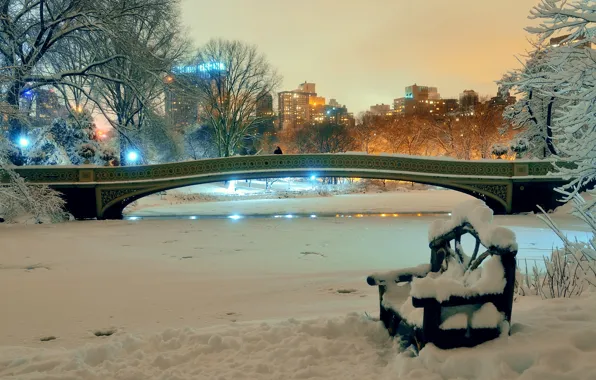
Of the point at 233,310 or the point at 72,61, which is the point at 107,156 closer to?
the point at 72,61

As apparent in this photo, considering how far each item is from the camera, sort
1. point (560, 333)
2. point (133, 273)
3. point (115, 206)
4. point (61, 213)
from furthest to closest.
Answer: point (115, 206)
point (61, 213)
point (133, 273)
point (560, 333)

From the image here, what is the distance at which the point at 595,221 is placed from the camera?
473 centimetres

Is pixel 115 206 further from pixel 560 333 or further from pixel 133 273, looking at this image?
pixel 560 333

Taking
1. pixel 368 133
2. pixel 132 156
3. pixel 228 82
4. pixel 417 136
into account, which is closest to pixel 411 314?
pixel 132 156

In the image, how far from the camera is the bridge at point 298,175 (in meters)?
17.6

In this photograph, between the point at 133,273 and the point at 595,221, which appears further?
the point at 133,273

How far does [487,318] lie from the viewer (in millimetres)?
3021

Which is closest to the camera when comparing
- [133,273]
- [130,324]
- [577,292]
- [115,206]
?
[577,292]

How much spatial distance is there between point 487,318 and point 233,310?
3.89 metres

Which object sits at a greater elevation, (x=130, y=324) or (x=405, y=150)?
(x=405, y=150)

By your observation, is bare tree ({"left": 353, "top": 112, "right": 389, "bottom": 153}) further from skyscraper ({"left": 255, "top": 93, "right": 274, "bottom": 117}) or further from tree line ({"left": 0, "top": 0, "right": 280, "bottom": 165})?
tree line ({"left": 0, "top": 0, "right": 280, "bottom": 165})

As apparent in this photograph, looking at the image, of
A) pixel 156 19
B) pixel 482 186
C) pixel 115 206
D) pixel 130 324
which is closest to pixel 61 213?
pixel 115 206

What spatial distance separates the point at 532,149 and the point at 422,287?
25909 millimetres

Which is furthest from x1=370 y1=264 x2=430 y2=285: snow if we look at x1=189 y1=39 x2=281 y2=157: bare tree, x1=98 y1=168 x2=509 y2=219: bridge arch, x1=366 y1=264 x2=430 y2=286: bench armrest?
x1=189 y1=39 x2=281 y2=157: bare tree
